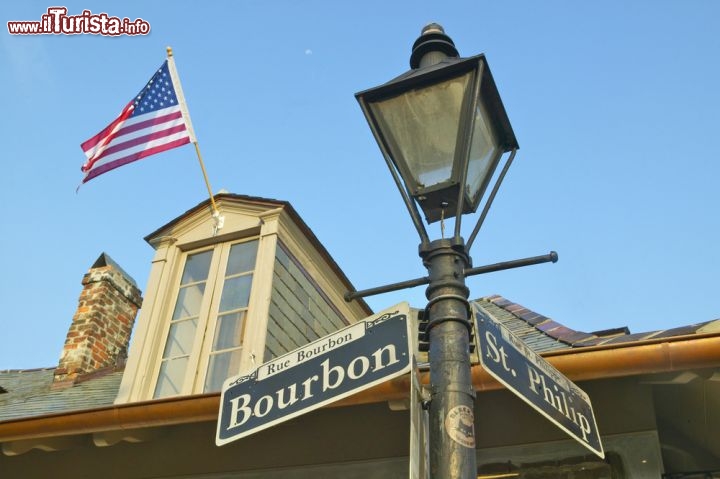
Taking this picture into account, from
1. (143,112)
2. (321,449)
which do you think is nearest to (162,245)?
(143,112)

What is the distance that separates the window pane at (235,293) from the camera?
22.6ft

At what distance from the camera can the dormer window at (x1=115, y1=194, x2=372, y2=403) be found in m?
6.50

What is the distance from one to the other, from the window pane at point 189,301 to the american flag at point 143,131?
5.19 feet

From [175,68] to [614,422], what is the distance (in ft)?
20.9

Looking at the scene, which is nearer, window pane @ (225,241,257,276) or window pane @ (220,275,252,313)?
window pane @ (220,275,252,313)

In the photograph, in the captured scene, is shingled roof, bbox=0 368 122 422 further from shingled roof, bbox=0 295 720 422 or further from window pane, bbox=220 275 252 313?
window pane, bbox=220 275 252 313

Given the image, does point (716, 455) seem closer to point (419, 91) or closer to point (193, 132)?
point (419, 91)

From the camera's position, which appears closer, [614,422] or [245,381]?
[245,381]

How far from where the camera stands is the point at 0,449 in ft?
18.9

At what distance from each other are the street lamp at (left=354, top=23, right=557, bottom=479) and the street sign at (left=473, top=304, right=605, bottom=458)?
92 mm

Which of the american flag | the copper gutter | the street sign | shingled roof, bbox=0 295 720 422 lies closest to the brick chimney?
shingled roof, bbox=0 295 720 422

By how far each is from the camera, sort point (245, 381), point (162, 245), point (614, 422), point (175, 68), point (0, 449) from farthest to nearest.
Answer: point (175, 68), point (162, 245), point (0, 449), point (614, 422), point (245, 381)

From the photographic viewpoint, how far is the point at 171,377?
675cm

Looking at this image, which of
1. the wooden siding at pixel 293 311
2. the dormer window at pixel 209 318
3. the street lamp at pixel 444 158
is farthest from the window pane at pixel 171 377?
the street lamp at pixel 444 158
